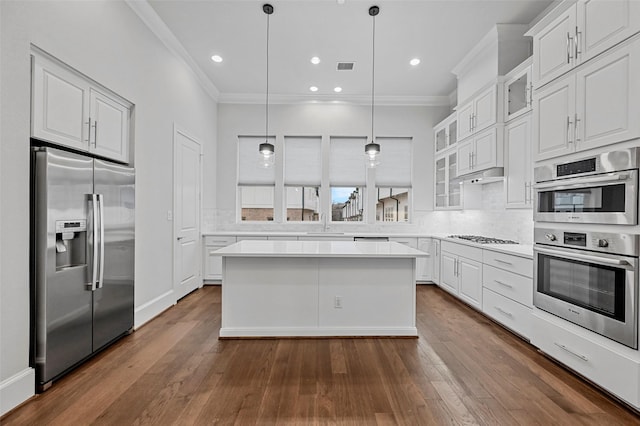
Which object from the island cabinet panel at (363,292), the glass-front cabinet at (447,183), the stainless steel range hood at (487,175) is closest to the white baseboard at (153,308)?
the island cabinet panel at (363,292)

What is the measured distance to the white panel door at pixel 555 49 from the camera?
8.09 ft

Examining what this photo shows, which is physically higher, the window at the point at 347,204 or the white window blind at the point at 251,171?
the white window blind at the point at 251,171

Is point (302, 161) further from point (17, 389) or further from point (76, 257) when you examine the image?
point (17, 389)

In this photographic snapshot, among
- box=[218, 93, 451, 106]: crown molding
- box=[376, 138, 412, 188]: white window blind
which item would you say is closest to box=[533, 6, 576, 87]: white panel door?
box=[218, 93, 451, 106]: crown molding

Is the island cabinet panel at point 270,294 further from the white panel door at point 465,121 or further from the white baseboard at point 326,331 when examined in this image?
the white panel door at point 465,121

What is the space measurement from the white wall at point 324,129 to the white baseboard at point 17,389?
4039mm

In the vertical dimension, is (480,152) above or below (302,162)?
below

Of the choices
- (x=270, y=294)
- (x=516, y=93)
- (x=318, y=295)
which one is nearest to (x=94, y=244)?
(x=270, y=294)

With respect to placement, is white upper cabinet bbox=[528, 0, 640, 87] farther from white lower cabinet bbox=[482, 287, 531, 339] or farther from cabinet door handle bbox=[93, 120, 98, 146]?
cabinet door handle bbox=[93, 120, 98, 146]

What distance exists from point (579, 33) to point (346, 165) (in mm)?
4091

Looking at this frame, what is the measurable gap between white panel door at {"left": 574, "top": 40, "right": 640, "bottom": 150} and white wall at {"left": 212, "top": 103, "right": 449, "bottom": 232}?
3.77 m

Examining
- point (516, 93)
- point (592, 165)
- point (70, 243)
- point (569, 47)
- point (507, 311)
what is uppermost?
point (516, 93)

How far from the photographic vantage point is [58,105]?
2.35 m

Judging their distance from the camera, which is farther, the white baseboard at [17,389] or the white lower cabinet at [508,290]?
the white lower cabinet at [508,290]
